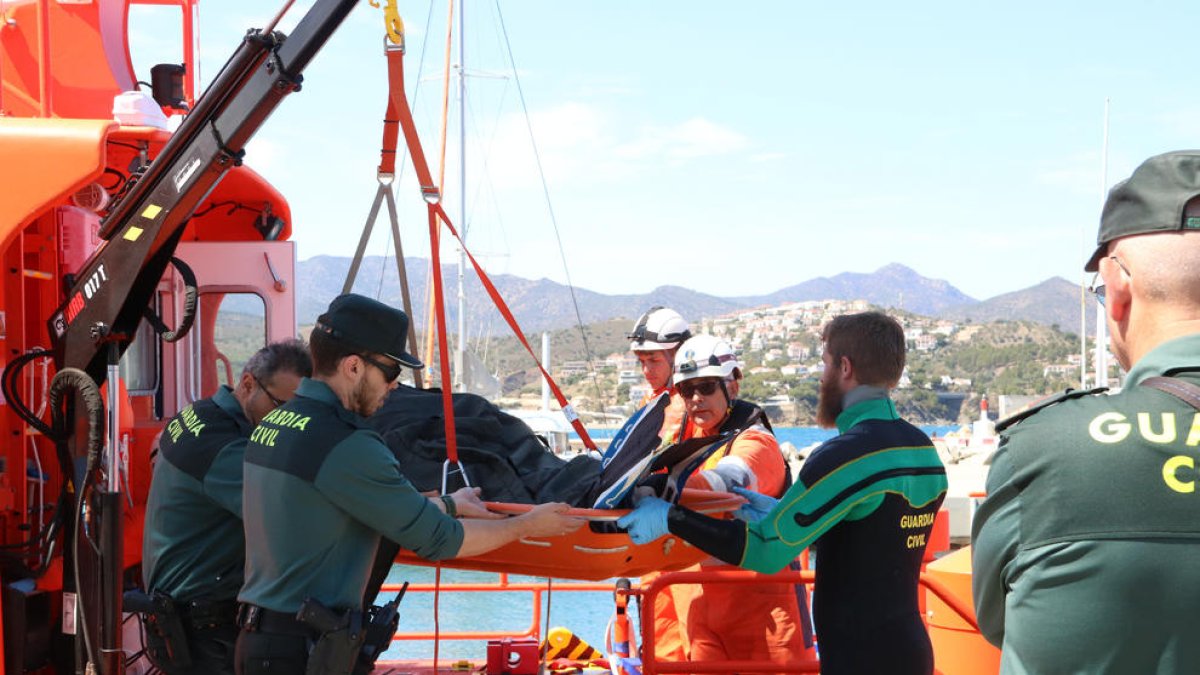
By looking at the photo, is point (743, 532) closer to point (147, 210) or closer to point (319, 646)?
point (319, 646)

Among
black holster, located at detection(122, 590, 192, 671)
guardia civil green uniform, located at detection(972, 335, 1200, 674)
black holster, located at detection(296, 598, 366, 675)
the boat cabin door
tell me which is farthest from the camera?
the boat cabin door

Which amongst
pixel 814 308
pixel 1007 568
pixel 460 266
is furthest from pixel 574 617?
pixel 814 308

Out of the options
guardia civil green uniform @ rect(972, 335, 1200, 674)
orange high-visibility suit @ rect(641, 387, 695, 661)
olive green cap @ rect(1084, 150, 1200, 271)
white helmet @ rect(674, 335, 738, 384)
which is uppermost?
olive green cap @ rect(1084, 150, 1200, 271)

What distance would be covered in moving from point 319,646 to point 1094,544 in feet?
7.18

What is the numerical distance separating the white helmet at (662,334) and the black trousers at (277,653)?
7.68 feet

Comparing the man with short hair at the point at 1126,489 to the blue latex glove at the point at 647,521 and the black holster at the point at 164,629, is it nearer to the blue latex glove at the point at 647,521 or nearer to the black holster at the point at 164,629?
the blue latex glove at the point at 647,521

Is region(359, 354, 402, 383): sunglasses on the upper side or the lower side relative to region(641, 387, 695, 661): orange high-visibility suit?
upper

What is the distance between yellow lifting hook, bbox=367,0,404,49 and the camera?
4.08 m

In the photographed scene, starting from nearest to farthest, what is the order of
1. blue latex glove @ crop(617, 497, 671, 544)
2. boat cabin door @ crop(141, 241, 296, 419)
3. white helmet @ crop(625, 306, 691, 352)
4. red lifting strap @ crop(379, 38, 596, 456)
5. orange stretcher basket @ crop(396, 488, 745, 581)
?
blue latex glove @ crop(617, 497, 671, 544), orange stretcher basket @ crop(396, 488, 745, 581), red lifting strap @ crop(379, 38, 596, 456), white helmet @ crop(625, 306, 691, 352), boat cabin door @ crop(141, 241, 296, 419)

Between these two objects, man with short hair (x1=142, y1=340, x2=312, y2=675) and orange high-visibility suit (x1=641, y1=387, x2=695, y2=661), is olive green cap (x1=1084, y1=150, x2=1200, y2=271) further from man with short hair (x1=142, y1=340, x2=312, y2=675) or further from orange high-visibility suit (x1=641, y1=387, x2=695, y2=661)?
orange high-visibility suit (x1=641, y1=387, x2=695, y2=661)

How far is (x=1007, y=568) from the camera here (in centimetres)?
178

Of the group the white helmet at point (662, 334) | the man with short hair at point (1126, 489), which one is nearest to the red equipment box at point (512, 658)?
the white helmet at point (662, 334)

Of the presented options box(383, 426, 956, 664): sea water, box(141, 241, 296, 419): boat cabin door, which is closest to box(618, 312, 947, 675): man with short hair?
box(141, 241, 296, 419): boat cabin door

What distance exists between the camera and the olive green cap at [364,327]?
11.0 ft
